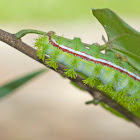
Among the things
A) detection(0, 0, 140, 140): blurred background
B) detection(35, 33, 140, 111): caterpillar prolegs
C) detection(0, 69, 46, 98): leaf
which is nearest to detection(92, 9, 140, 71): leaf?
detection(35, 33, 140, 111): caterpillar prolegs

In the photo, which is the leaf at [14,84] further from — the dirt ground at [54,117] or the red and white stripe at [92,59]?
the dirt ground at [54,117]

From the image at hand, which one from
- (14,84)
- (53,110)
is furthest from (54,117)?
(14,84)

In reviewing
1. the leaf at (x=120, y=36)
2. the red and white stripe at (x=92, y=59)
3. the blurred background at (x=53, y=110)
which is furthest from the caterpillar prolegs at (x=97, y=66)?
the blurred background at (x=53, y=110)

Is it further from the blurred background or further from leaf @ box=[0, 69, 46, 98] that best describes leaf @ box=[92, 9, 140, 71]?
the blurred background

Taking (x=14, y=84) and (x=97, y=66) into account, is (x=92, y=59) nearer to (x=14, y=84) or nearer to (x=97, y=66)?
(x=97, y=66)

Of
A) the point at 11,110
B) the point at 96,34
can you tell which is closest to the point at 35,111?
the point at 11,110

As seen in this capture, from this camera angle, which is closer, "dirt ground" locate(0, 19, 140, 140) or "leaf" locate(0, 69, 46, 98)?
"leaf" locate(0, 69, 46, 98)
